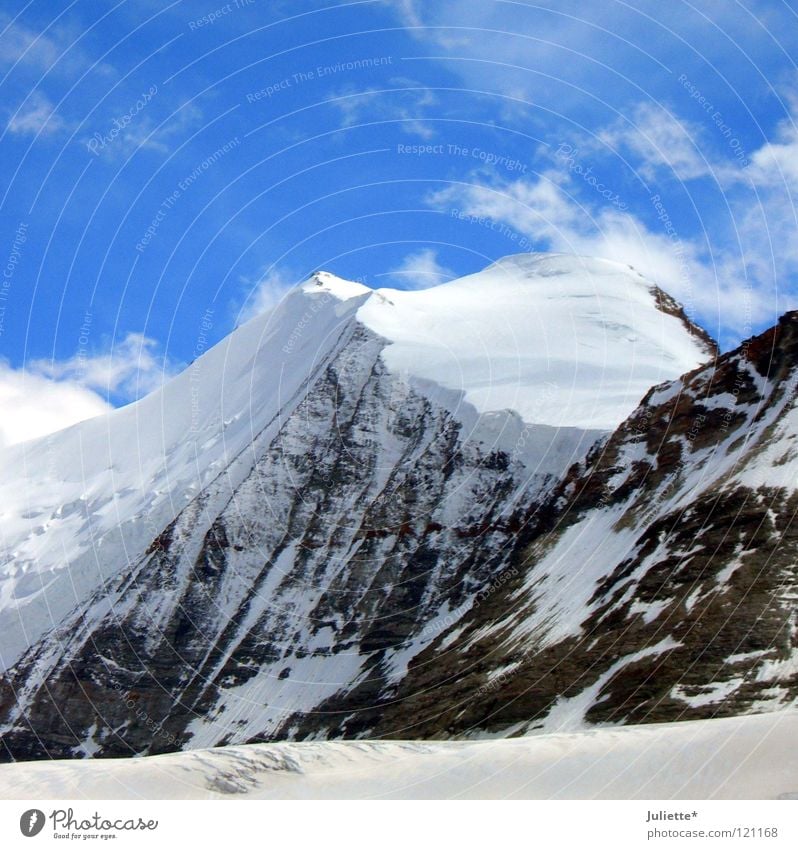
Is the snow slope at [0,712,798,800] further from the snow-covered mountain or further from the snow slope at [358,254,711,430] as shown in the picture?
the snow slope at [358,254,711,430]

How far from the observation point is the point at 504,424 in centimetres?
14450

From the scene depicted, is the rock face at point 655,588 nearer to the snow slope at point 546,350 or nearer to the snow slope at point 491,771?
the snow slope at point 491,771

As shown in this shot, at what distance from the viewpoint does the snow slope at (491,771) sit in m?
44.3

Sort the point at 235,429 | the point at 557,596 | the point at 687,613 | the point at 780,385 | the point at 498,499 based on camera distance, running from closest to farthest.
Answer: the point at 687,613, the point at 557,596, the point at 780,385, the point at 498,499, the point at 235,429

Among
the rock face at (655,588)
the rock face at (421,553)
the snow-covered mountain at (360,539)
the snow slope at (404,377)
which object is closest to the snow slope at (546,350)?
the snow slope at (404,377)

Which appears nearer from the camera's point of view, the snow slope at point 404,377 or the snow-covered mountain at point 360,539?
the snow-covered mountain at point 360,539

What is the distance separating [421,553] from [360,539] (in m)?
10.5

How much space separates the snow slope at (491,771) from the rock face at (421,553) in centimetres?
1888

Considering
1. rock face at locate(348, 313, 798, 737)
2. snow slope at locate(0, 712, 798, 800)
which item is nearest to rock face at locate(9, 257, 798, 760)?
rock face at locate(348, 313, 798, 737)

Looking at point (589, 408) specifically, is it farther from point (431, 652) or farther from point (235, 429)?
point (235, 429)

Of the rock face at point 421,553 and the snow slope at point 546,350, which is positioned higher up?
the snow slope at point 546,350

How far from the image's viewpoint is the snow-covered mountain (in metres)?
106
